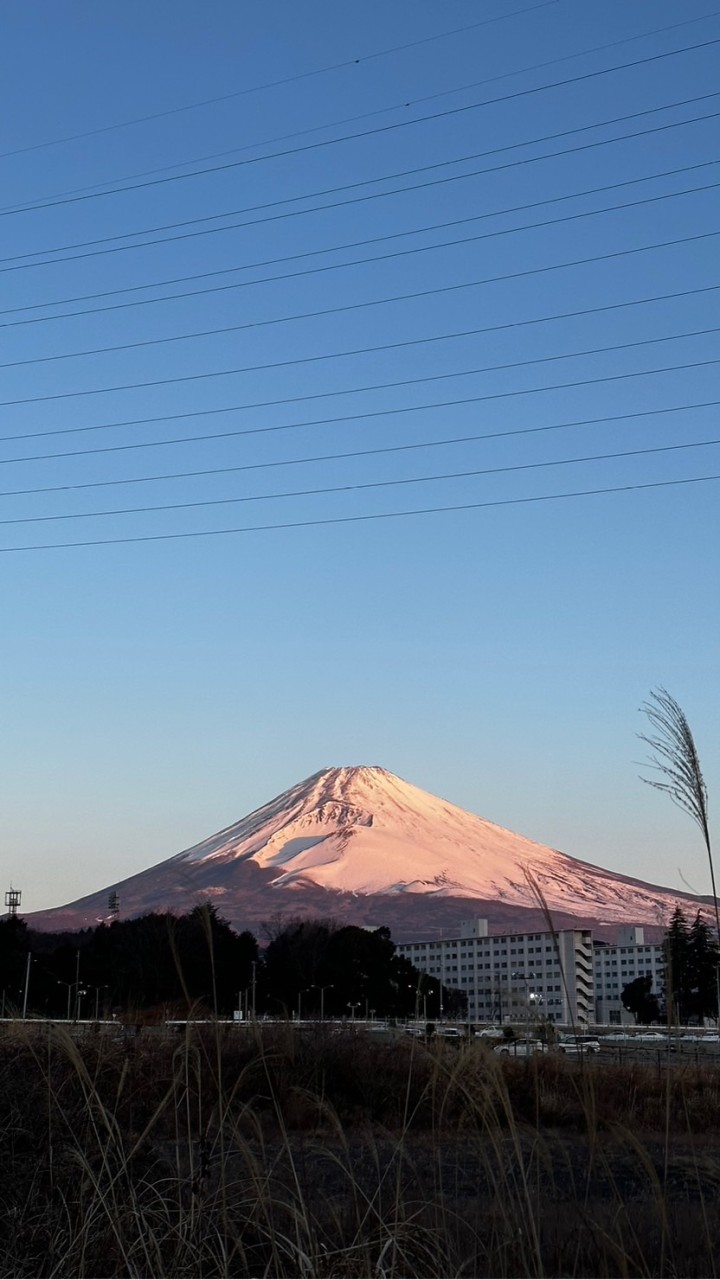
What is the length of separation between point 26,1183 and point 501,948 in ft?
570

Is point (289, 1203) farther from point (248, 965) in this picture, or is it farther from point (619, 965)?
point (619, 965)

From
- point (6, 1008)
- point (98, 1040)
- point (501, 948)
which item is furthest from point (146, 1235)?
point (501, 948)

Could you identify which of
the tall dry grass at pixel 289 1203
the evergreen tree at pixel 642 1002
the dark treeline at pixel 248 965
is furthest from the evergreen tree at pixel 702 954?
the evergreen tree at pixel 642 1002

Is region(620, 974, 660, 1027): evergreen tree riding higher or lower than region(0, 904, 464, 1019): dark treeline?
lower

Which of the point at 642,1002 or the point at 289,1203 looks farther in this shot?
the point at 642,1002

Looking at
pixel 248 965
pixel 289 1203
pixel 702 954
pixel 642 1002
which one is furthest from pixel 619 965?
pixel 289 1203

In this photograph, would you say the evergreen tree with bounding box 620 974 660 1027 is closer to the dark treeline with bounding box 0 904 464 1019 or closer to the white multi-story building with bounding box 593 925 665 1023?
the dark treeline with bounding box 0 904 464 1019

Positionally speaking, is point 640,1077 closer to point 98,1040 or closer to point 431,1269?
point 98,1040

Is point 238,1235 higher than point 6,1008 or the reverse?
the reverse

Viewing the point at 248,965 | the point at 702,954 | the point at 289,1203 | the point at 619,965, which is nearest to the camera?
the point at 289,1203

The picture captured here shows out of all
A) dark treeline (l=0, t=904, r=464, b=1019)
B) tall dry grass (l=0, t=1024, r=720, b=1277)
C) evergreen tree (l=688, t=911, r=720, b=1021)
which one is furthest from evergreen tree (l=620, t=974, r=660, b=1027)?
tall dry grass (l=0, t=1024, r=720, b=1277)

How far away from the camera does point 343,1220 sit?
195 inches

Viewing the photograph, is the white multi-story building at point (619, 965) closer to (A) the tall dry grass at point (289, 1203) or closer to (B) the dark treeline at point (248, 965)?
(B) the dark treeline at point (248, 965)

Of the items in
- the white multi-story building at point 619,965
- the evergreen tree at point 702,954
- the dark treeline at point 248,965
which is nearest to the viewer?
the evergreen tree at point 702,954
